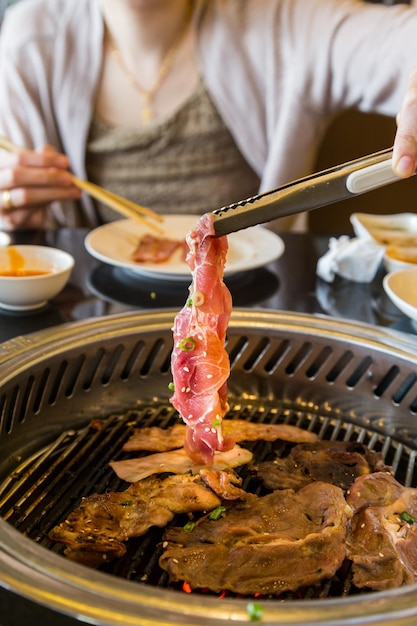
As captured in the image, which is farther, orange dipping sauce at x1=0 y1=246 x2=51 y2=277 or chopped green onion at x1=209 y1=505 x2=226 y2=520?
orange dipping sauce at x1=0 y1=246 x2=51 y2=277

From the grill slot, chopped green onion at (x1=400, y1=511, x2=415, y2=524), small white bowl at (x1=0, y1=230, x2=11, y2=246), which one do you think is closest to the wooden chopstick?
small white bowl at (x1=0, y1=230, x2=11, y2=246)

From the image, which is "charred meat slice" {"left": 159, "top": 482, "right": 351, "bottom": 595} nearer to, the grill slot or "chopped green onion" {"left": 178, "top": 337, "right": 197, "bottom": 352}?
the grill slot

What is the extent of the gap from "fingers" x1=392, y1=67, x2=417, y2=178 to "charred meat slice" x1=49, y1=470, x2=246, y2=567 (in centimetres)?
64

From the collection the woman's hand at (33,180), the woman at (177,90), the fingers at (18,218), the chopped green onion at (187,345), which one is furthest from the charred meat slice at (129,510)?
the woman at (177,90)

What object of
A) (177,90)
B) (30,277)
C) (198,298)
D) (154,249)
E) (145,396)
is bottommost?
(145,396)

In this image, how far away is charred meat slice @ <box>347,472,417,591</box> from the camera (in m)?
1.04

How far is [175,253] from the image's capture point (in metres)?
2.24

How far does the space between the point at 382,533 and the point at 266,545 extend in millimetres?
209

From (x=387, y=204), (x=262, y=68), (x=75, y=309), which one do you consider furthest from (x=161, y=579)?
(x=387, y=204)

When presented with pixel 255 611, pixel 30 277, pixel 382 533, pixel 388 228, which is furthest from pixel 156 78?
pixel 255 611

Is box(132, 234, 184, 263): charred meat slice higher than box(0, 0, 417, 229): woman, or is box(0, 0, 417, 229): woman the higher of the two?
box(0, 0, 417, 229): woman

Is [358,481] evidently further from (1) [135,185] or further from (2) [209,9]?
(2) [209,9]

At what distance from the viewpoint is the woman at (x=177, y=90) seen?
286 cm

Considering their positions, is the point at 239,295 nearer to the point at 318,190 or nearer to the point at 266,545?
the point at 318,190
